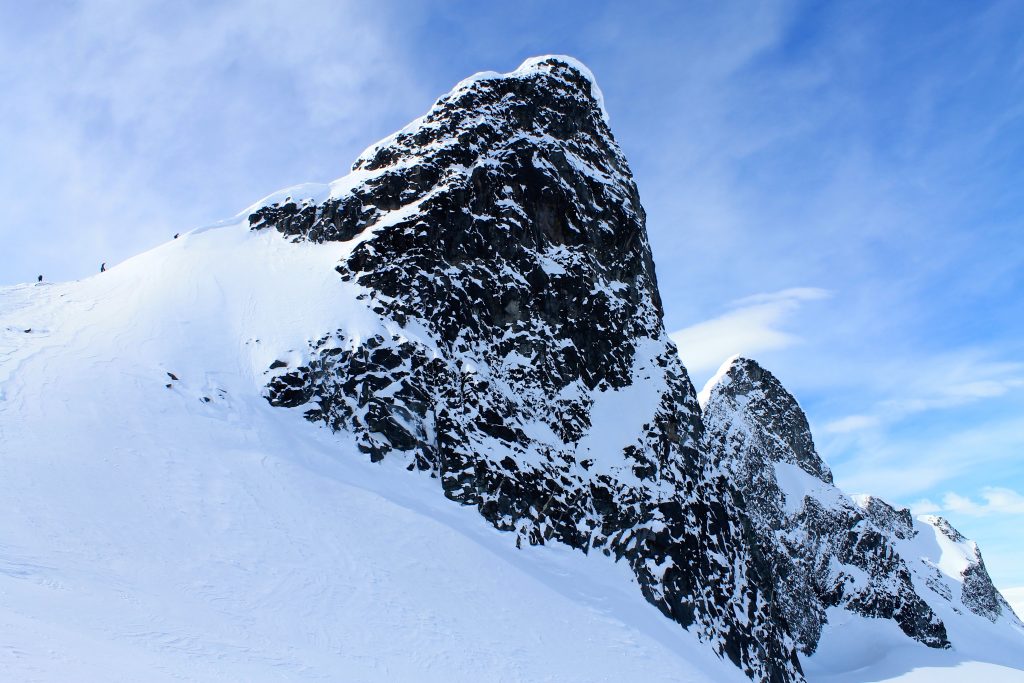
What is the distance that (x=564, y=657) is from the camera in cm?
2088

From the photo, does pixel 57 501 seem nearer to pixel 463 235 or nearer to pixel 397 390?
pixel 397 390

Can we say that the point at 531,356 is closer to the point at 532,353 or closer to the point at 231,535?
the point at 532,353

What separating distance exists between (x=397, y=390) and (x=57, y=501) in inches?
525

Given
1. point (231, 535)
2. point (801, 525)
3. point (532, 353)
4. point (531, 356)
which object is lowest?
point (231, 535)

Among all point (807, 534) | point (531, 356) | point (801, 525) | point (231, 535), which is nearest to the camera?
point (231, 535)

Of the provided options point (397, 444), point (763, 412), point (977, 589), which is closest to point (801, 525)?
point (763, 412)

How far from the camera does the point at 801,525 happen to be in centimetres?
6769

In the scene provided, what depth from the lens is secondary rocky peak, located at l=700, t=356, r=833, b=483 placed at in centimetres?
7300

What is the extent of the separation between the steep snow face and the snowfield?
38.3 metres

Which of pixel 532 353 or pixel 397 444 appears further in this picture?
pixel 532 353

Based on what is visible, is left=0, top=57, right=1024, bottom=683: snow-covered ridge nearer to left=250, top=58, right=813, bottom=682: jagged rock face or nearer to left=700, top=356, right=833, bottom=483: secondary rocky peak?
left=250, top=58, right=813, bottom=682: jagged rock face

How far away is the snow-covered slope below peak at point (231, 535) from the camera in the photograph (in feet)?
43.6

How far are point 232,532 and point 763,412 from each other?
219 ft

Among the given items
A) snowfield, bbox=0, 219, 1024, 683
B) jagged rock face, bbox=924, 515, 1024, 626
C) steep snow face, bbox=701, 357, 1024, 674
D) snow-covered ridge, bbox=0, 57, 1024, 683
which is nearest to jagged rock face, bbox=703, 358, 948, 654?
steep snow face, bbox=701, 357, 1024, 674
